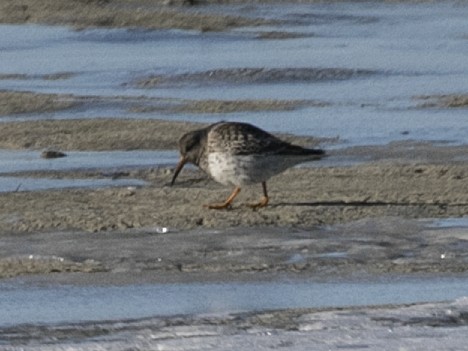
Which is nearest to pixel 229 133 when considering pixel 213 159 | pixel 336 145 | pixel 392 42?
pixel 213 159

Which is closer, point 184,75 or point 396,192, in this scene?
point 396,192

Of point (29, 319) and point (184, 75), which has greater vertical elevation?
point (29, 319)

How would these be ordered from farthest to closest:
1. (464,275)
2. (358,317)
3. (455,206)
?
(455,206) → (464,275) → (358,317)

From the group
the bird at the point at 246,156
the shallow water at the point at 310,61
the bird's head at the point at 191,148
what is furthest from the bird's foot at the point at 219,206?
the shallow water at the point at 310,61

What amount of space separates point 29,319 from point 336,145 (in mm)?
5230

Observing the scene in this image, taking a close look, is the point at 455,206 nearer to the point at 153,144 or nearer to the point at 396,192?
the point at 396,192

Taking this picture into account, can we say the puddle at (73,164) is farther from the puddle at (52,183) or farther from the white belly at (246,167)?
the white belly at (246,167)

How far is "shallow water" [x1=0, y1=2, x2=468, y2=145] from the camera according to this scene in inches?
543

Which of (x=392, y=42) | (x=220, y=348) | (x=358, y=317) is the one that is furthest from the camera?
(x=392, y=42)

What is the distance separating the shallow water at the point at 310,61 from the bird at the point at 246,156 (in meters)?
2.19

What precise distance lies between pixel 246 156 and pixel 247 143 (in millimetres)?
78

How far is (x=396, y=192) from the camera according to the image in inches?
420

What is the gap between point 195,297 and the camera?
26.3 ft

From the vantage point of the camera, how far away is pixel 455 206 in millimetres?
10148
